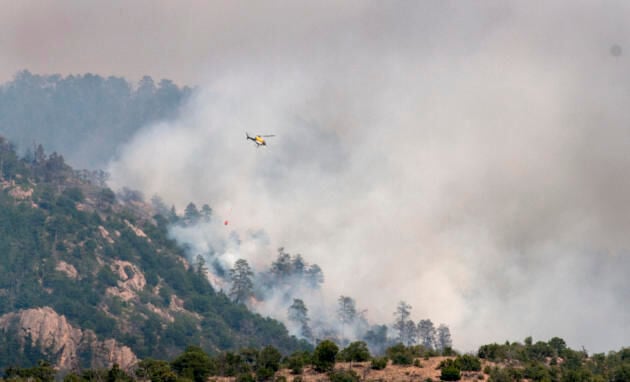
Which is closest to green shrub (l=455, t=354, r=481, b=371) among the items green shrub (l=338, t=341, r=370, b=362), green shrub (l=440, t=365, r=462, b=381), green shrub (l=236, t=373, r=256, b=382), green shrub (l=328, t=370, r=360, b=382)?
green shrub (l=440, t=365, r=462, b=381)

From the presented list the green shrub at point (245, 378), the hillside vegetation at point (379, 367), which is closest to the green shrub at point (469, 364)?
the hillside vegetation at point (379, 367)

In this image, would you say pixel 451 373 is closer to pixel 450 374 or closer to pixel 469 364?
pixel 450 374

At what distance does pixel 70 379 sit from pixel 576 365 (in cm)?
7809

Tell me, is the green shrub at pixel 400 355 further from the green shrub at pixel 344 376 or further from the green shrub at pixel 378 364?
the green shrub at pixel 344 376

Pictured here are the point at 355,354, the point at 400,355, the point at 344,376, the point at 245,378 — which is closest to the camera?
the point at 344,376

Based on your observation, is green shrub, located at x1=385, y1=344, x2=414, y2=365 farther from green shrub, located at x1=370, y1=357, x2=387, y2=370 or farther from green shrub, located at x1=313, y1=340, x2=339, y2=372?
green shrub, located at x1=313, y1=340, x2=339, y2=372

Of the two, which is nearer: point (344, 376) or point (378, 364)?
point (344, 376)

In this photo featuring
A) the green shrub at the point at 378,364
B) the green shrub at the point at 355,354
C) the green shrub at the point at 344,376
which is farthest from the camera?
the green shrub at the point at 355,354

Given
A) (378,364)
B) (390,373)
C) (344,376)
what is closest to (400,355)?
(378,364)

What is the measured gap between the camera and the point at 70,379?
16950cm

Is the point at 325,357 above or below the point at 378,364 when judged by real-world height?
above

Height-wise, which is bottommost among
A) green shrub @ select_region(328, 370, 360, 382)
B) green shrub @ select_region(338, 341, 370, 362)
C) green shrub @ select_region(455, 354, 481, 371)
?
green shrub @ select_region(328, 370, 360, 382)

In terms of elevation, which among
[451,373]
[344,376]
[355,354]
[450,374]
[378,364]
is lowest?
[344,376]

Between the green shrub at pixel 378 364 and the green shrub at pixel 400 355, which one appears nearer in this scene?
the green shrub at pixel 378 364
